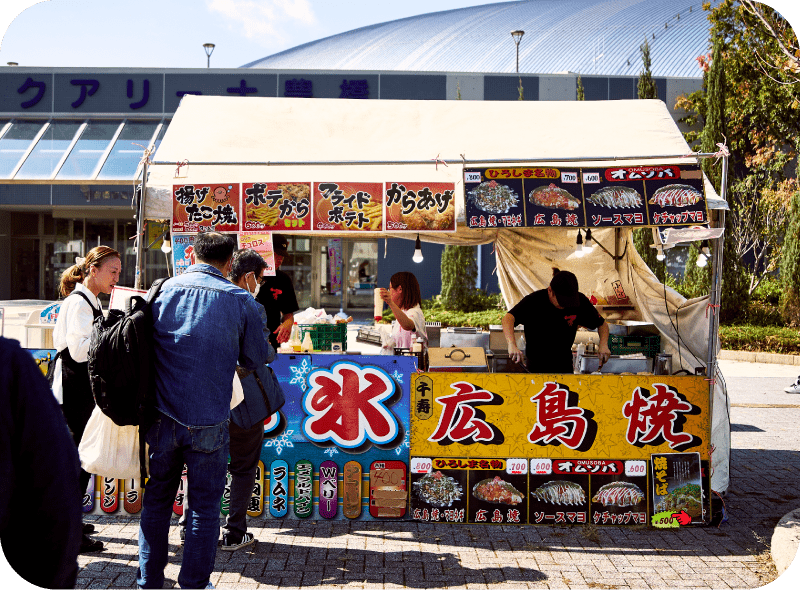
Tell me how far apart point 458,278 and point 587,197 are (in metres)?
14.2

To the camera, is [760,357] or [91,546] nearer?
[91,546]

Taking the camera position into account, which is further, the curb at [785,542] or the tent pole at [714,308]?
the tent pole at [714,308]

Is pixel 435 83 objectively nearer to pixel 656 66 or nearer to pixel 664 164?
pixel 656 66

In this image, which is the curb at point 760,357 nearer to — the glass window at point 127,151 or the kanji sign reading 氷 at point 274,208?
the kanji sign reading 氷 at point 274,208

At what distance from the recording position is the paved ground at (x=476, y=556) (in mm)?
3947

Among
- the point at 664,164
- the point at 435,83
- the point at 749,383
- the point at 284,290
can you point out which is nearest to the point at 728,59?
the point at 435,83

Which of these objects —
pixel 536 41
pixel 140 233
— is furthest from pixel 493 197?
pixel 536 41

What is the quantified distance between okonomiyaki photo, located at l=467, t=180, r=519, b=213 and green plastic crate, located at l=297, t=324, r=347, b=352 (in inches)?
77.6

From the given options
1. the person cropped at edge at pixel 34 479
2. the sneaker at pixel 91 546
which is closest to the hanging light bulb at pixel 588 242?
the sneaker at pixel 91 546

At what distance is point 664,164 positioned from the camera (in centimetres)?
523

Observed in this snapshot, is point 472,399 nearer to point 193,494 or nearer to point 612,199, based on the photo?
point 612,199

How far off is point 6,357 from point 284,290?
4623mm

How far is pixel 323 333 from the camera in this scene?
626 cm

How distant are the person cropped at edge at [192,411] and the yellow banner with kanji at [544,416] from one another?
1965 millimetres
